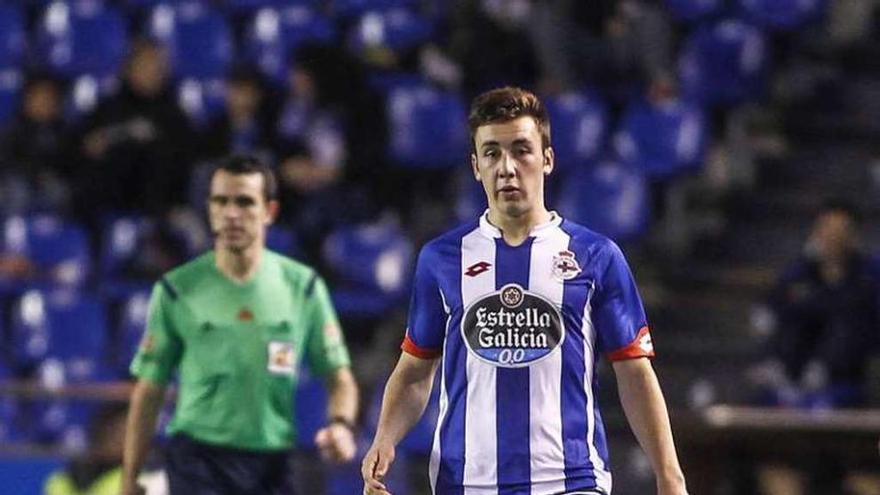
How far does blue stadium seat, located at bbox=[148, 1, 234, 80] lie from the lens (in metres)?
13.9

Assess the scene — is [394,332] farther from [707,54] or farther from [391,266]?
[707,54]

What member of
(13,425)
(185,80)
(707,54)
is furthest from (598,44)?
(13,425)

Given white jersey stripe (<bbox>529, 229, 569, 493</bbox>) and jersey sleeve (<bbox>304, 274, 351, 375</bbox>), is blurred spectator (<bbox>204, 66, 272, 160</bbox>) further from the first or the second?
white jersey stripe (<bbox>529, 229, 569, 493</bbox>)

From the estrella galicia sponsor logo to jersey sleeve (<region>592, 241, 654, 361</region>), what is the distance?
11cm

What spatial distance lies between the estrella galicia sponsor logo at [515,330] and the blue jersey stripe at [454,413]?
0.17 feet

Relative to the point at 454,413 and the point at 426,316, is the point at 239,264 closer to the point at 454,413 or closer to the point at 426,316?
the point at 426,316

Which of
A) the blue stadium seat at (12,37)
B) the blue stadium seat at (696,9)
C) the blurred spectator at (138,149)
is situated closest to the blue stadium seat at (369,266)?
the blurred spectator at (138,149)

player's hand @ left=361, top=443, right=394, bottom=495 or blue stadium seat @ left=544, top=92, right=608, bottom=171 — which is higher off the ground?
blue stadium seat @ left=544, top=92, right=608, bottom=171

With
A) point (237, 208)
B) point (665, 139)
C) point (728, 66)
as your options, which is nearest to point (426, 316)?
point (237, 208)

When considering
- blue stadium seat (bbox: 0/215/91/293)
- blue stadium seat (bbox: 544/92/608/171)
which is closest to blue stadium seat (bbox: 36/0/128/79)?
blue stadium seat (bbox: 0/215/91/293)

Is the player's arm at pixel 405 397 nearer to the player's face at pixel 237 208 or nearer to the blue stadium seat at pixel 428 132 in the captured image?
the player's face at pixel 237 208

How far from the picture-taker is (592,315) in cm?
522

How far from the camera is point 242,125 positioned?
12.7 metres

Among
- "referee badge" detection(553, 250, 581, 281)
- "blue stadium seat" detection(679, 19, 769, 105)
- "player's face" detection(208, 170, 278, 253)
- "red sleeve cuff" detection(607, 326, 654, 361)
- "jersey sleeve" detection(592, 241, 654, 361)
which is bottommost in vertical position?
"red sleeve cuff" detection(607, 326, 654, 361)
